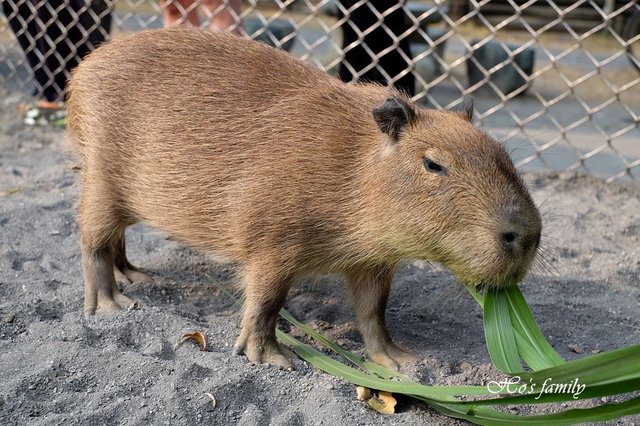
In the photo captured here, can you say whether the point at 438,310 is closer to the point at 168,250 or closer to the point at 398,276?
the point at 398,276

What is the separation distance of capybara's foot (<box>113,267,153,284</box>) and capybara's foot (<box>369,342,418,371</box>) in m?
1.12

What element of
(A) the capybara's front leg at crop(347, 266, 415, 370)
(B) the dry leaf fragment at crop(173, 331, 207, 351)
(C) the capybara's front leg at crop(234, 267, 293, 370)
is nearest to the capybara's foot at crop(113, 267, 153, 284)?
(B) the dry leaf fragment at crop(173, 331, 207, 351)

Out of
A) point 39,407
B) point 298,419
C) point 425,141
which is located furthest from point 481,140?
point 39,407

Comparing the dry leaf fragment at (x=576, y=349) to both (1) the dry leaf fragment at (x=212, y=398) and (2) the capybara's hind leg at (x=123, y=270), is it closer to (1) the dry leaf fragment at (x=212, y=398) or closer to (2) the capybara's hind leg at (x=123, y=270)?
(1) the dry leaf fragment at (x=212, y=398)

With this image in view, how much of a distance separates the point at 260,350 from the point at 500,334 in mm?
891

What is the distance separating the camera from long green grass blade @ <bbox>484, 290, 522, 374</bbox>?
2516 mm

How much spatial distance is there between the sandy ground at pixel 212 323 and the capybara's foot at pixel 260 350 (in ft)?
0.14

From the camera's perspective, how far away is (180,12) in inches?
237

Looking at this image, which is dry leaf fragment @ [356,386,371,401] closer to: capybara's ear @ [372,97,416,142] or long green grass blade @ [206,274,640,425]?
long green grass blade @ [206,274,640,425]

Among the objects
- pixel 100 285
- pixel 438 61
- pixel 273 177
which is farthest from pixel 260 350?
pixel 438 61

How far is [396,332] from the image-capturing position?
346 cm

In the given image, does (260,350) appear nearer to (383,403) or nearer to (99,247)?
(383,403)

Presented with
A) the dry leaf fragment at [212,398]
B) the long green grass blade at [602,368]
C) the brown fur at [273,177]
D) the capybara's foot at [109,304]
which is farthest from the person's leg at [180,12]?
the long green grass blade at [602,368]

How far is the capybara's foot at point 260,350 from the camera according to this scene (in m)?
3.05
